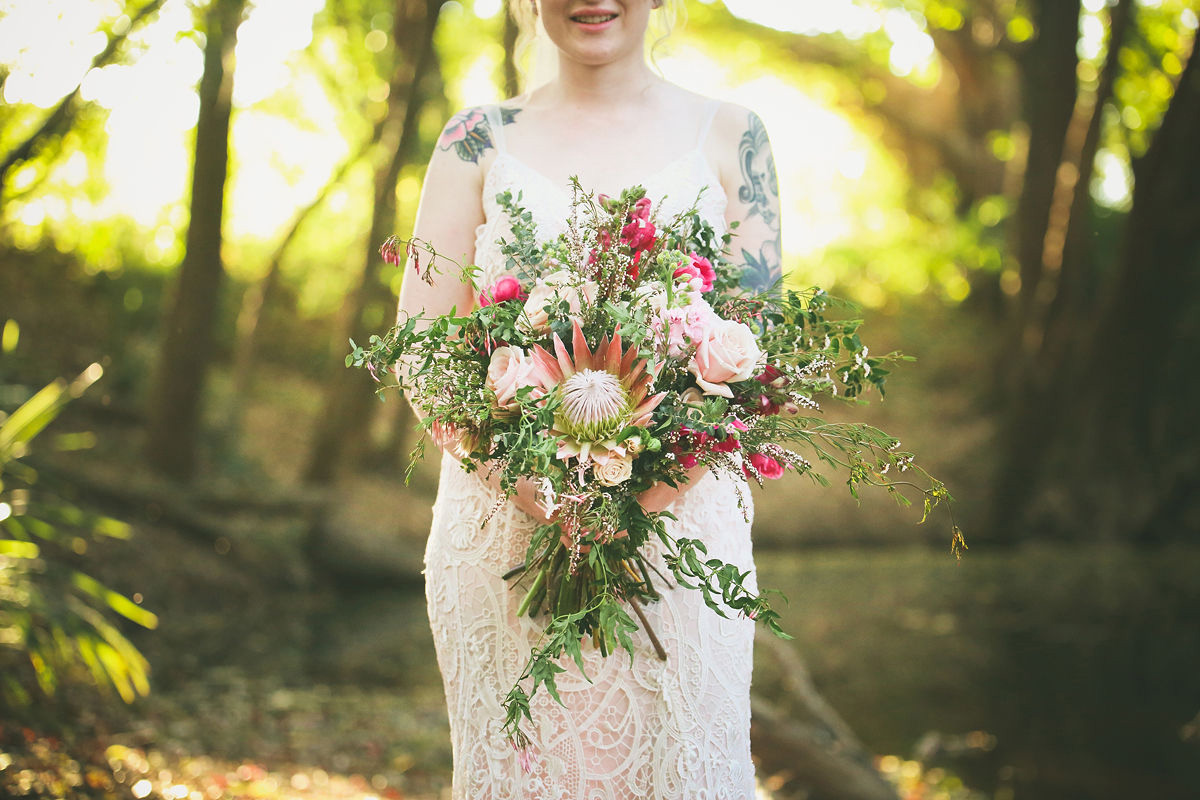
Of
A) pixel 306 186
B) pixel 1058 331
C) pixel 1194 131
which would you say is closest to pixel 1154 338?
pixel 1058 331

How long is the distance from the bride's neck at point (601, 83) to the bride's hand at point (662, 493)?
1060mm

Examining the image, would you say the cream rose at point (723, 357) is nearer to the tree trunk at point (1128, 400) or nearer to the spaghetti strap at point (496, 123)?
the spaghetti strap at point (496, 123)

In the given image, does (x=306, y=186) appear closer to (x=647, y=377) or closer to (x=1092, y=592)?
(x=1092, y=592)

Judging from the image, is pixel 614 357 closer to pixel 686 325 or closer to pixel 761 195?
pixel 686 325

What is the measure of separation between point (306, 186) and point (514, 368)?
1315 cm

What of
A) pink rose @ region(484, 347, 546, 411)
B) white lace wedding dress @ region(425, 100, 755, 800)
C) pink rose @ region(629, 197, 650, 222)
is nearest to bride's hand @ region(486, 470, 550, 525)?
white lace wedding dress @ region(425, 100, 755, 800)

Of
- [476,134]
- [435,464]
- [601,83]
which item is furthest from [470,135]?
[435,464]

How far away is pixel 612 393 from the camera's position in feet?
6.09

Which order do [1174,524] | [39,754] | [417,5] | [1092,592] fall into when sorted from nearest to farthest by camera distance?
[39,754], [1092,592], [1174,524], [417,5]

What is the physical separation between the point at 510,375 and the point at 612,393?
0.65 ft

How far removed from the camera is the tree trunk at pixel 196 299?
25.0 ft

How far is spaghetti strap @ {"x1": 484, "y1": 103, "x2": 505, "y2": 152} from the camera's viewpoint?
2580mm

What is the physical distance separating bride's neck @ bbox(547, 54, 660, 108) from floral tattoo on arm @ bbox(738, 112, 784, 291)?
0.33 metres

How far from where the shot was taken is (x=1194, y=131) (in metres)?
7.32
